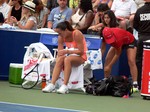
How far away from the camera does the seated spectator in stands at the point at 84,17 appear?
484 inches

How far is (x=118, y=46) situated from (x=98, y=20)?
5.42 ft

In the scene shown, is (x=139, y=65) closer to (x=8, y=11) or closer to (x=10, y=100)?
(x=10, y=100)

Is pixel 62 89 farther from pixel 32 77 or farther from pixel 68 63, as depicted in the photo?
pixel 32 77

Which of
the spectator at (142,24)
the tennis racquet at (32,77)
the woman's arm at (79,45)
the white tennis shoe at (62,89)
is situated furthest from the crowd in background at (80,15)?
the white tennis shoe at (62,89)

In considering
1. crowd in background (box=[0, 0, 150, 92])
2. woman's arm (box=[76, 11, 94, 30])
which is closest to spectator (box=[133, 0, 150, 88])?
crowd in background (box=[0, 0, 150, 92])

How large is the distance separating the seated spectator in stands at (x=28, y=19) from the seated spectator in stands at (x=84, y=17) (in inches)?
39.0

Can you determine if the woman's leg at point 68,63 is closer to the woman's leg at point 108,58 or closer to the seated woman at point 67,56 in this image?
the seated woman at point 67,56

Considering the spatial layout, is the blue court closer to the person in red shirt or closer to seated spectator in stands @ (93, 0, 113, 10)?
the person in red shirt

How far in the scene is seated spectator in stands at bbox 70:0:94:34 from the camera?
12.3 metres

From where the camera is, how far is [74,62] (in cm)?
1038

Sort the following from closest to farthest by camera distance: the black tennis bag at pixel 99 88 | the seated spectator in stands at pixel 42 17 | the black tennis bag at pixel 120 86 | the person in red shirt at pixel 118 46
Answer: the black tennis bag at pixel 120 86, the black tennis bag at pixel 99 88, the person in red shirt at pixel 118 46, the seated spectator in stands at pixel 42 17

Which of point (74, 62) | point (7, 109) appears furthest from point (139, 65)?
point (7, 109)

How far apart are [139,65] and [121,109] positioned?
2.78 m

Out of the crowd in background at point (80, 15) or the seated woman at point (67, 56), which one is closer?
the seated woman at point (67, 56)
